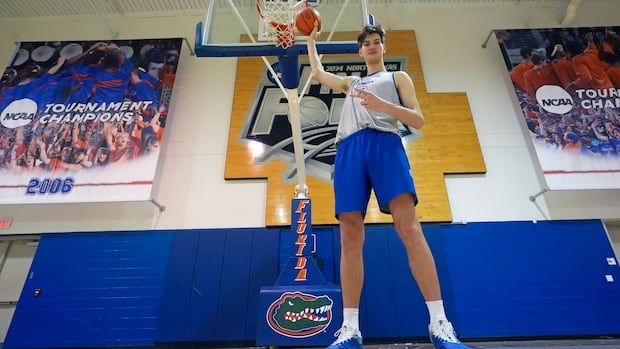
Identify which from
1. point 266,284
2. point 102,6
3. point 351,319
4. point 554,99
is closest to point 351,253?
point 351,319

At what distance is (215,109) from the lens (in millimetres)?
5047

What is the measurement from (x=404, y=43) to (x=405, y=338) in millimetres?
3990

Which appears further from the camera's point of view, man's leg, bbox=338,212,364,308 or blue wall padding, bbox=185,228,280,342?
blue wall padding, bbox=185,228,280,342

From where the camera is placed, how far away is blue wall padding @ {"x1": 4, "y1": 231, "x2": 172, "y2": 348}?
3.64 m

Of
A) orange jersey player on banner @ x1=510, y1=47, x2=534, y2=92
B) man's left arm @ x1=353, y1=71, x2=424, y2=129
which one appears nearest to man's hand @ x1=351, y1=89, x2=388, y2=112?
man's left arm @ x1=353, y1=71, x2=424, y2=129

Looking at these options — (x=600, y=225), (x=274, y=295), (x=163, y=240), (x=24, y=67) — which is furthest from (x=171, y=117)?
(x=600, y=225)

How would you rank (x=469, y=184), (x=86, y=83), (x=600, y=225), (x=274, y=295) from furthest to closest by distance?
1. (x=86, y=83)
2. (x=469, y=184)
3. (x=600, y=225)
4. (x=274, y=295)

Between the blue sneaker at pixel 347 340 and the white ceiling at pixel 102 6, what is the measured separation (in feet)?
17.6

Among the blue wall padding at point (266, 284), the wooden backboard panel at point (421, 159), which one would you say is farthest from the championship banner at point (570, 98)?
the wooden backboard panel at point (421, 159)

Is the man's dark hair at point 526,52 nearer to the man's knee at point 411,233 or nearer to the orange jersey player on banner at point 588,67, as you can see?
the orange jersey player on banner at point 588,67

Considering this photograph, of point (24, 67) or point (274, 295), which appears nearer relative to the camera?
point (274, 295)

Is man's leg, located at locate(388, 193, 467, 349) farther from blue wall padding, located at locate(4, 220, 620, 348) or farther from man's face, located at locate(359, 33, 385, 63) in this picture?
blue wall padding, located at locate(4, 220, 620, 348)

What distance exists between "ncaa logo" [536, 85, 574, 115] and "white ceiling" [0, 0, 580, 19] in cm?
188

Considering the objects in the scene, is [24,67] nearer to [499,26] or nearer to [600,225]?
[499,26]
